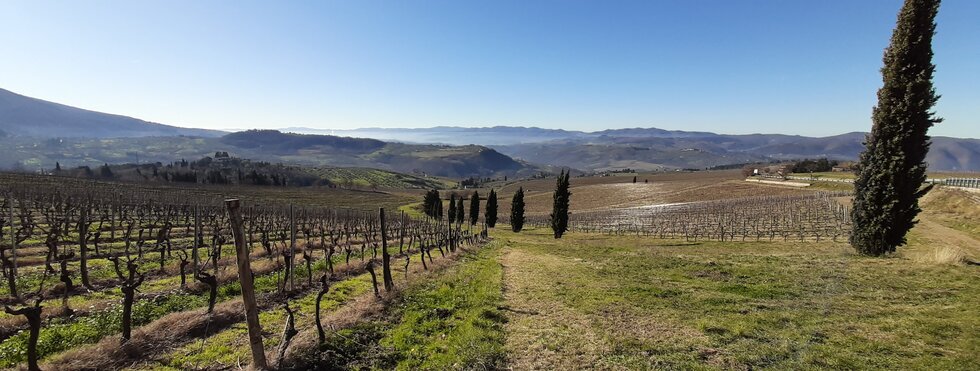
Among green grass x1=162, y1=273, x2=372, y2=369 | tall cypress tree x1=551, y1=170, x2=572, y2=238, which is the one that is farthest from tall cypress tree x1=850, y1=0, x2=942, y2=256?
tall cypress tree x1=551, y1=170, x2=572, y2=238

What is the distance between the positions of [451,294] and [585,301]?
4830mm

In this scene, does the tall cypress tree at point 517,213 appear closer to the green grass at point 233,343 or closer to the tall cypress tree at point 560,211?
the tall cypress tree at point 560,211

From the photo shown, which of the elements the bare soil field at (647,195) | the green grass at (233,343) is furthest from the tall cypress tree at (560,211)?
the bare soil field at (647,195)

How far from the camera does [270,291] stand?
15727 mm

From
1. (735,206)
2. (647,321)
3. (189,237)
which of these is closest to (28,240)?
(189,237)

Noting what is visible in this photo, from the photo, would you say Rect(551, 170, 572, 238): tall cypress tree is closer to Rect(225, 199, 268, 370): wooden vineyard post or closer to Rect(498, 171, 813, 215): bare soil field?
Rect(498, 171, 813, 215): bare soil field

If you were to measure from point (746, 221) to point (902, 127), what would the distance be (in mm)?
37565

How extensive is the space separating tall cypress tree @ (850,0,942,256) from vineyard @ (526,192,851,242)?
16573 millimetres

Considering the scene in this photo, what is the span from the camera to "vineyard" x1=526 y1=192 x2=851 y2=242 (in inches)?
1745

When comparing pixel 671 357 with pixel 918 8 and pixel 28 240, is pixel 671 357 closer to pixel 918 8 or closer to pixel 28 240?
pixel 918 8

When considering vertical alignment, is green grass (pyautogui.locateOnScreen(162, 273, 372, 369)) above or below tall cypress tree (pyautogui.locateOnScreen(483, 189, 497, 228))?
above

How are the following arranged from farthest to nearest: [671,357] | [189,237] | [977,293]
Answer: [189,237]
[977,293]
[671,357]

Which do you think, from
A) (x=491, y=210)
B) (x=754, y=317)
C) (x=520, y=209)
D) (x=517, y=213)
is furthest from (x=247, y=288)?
(x=491, y=210)

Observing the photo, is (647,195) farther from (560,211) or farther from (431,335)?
(431,335)
